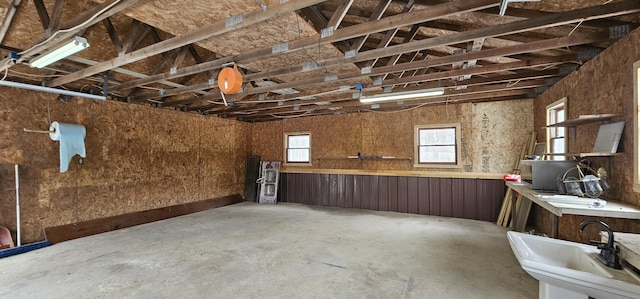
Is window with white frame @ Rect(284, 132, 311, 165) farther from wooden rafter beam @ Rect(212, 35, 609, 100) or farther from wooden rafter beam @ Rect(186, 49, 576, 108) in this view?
wooden rafter beam @ Rect(186, 49, 576, 108)

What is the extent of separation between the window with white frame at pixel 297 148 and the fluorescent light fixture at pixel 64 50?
17.2 feet

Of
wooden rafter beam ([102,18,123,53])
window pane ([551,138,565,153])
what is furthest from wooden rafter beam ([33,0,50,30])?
window pane ([551,138,565,153])

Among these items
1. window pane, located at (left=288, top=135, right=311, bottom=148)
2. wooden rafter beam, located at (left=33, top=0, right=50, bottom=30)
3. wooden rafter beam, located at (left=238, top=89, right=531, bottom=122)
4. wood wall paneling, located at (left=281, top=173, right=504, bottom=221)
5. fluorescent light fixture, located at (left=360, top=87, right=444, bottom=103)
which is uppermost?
wooden rafter beam, located at (left=33, top=0, right=50, bottom=30)

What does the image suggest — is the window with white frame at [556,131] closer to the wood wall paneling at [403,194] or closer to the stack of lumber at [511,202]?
the stack of lumber at [511,202]

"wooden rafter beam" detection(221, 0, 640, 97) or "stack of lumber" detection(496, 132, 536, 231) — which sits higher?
"wooden rafter beam" detection(221, 0, 640, 97)

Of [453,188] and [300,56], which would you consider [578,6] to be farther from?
[453,188]

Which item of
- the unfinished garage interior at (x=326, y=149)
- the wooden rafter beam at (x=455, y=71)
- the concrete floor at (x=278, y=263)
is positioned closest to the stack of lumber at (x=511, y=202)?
the unfinished garage interior at (x=326, y=149)

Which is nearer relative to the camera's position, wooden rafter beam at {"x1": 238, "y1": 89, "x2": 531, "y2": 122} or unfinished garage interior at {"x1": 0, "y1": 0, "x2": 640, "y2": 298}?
unfinished garage interior at {"x1": 0, "y1": 0, "x2": 640, "y2": 298}

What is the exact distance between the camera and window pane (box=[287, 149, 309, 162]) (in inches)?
294

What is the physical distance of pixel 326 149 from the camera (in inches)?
279

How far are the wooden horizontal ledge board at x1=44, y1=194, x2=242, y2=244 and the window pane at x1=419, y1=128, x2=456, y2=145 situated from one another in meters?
5.26

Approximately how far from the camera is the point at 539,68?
358cm

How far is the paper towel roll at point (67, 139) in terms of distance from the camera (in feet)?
13.3

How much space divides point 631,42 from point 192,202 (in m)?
7.29
